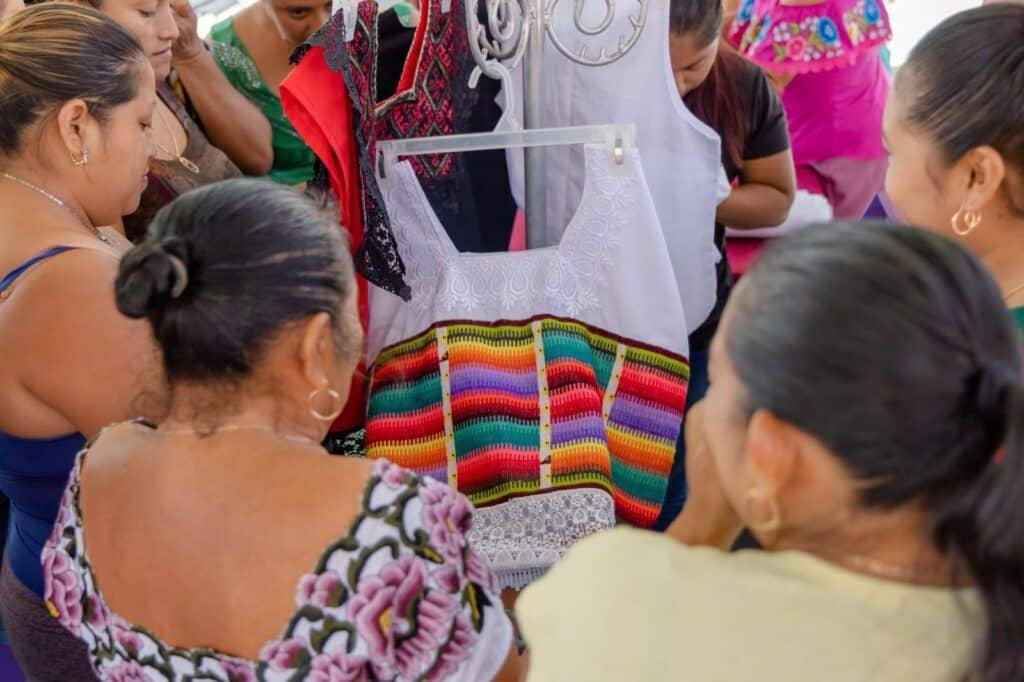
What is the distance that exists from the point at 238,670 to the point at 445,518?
27 centimetres

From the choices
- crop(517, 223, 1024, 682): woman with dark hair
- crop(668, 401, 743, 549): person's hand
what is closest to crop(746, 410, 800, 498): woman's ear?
crop(517, 223, 1024, 682): woman with dark hair

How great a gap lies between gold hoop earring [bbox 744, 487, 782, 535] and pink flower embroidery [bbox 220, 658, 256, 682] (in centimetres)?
56

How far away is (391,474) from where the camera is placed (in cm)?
112

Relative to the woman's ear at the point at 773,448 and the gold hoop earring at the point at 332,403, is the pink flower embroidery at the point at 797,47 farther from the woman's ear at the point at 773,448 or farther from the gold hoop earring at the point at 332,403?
the woman's ear at the point at 773,448

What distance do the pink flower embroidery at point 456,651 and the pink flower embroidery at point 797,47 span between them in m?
2.10

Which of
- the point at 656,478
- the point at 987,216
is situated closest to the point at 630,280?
the point at 656,478

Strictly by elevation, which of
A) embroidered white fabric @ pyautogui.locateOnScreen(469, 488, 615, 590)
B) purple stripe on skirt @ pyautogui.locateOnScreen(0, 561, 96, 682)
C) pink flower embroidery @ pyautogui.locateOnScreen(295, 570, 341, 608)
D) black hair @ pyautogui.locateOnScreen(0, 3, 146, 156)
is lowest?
purple stripe on skirt @ pyautogui.locateOnScreen(0, 561, 96, 682)

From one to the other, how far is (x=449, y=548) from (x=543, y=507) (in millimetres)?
388

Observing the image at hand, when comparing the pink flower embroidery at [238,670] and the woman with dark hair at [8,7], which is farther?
the woman with dark hair at [8,7]

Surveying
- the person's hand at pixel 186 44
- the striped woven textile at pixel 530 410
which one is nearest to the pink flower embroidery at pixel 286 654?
the striped woven textile at pixel 530 410

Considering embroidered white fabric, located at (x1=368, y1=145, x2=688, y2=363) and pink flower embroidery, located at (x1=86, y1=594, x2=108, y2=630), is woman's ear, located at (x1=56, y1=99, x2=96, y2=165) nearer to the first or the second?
embroidered white fabric, located at (x1=368, y1=145, x2=688, y2=363)

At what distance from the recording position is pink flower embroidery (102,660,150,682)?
118cm

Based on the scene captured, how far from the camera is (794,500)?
2.91 feet

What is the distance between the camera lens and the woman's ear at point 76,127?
1570 millimetres
